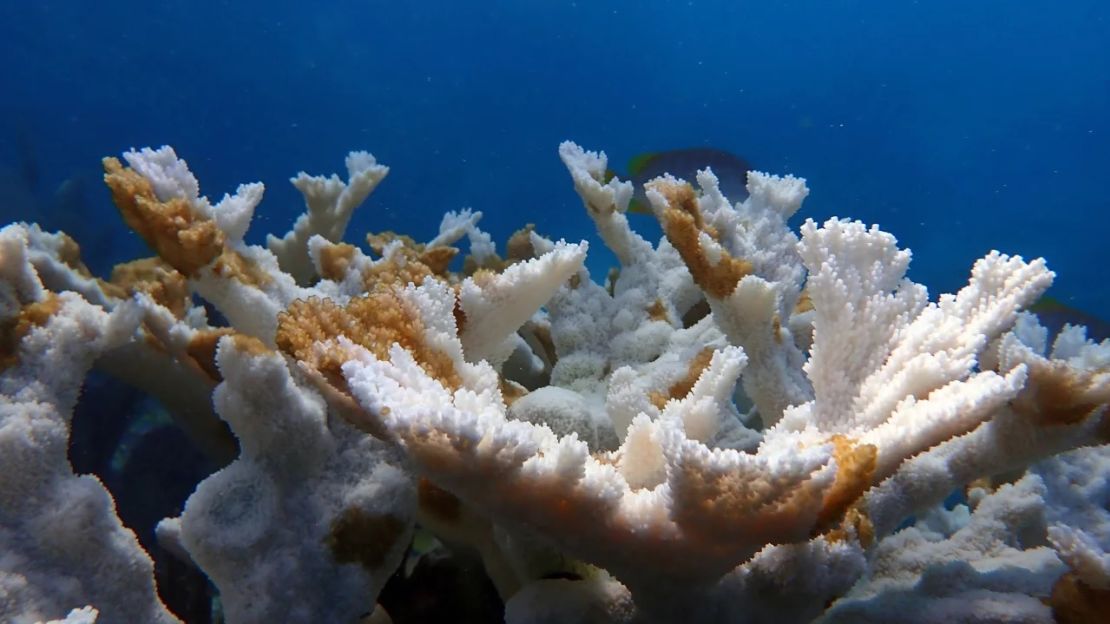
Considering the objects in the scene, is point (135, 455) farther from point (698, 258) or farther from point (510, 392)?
point (698, 258)

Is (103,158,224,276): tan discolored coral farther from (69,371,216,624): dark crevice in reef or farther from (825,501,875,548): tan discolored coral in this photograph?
(69,371,216,624): dark crevice in reef

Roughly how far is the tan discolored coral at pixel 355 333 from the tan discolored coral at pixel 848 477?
27.2 inches

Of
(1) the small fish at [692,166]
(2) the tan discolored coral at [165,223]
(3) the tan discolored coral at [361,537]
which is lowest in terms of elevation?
(3) the tan discolored coral at [361,537]

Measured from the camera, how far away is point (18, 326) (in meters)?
1.53

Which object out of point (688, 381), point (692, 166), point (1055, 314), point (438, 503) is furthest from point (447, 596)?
point (1055, 314)

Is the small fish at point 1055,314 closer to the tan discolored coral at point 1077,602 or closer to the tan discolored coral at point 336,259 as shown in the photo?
the tan discolored coral at point 1077,602

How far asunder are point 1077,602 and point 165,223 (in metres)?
2.16

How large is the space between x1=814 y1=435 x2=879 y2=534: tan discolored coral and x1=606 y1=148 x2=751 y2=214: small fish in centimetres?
425

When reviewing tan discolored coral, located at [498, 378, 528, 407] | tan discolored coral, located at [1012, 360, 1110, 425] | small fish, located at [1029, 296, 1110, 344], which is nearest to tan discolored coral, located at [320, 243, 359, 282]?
tan discolored coral, located at [498, 378, 528, 407]

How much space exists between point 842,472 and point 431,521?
1.00 m

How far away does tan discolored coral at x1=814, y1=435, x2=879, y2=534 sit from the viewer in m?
1.10

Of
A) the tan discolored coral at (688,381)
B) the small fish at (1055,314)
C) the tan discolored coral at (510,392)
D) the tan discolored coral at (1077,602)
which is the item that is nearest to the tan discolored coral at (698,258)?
the tan discolored coral at (688,381)

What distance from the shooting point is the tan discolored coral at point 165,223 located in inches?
69.6

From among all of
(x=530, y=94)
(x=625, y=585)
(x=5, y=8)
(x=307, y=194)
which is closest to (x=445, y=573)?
(x=625, y=585)
